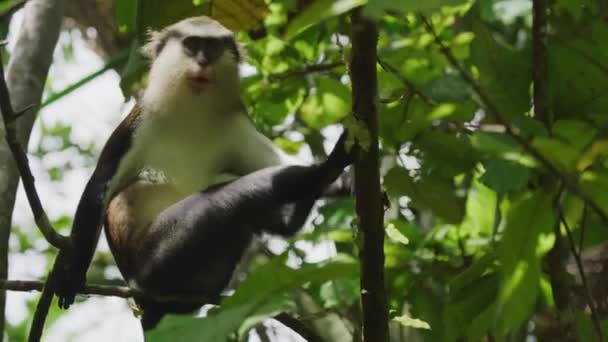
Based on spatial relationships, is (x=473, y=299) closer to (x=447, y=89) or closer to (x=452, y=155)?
(x=452, y=155)

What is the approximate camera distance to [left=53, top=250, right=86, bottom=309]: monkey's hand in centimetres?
332

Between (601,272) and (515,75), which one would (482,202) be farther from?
(515,75)

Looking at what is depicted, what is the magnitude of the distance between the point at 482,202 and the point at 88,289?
1.50m

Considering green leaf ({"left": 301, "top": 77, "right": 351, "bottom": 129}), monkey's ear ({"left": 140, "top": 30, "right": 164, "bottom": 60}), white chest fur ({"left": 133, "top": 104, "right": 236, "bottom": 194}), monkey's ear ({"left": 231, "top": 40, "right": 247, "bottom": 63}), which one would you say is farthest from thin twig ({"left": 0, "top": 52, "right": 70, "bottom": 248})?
monkey's ear ({"left": 140, "top": 30, "right": 164, "bottom": 60})

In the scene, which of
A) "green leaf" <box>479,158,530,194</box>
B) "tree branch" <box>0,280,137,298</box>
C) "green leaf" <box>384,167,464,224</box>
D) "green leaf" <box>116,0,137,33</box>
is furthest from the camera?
"green leaf" <box>116,0,137,33</box>

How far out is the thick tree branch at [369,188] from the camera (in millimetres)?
1797

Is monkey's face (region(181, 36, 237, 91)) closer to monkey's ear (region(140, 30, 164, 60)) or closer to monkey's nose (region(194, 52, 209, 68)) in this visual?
monkey's nose (region(194, 52, 209, 68))

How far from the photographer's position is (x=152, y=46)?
4.34 m

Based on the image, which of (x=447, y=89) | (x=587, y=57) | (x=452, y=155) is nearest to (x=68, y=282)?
(x=452, y=155)

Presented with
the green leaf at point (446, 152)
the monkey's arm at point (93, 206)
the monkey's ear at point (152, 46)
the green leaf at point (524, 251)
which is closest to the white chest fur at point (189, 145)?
the monkey's arm at point (93, 206)

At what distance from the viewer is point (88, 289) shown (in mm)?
2768

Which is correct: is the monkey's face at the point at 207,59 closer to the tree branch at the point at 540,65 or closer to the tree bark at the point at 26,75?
the tree bark at the point at 26,75

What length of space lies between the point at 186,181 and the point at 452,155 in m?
2.09

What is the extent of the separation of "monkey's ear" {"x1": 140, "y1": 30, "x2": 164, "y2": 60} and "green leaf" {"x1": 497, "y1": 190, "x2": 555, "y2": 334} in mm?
3110
